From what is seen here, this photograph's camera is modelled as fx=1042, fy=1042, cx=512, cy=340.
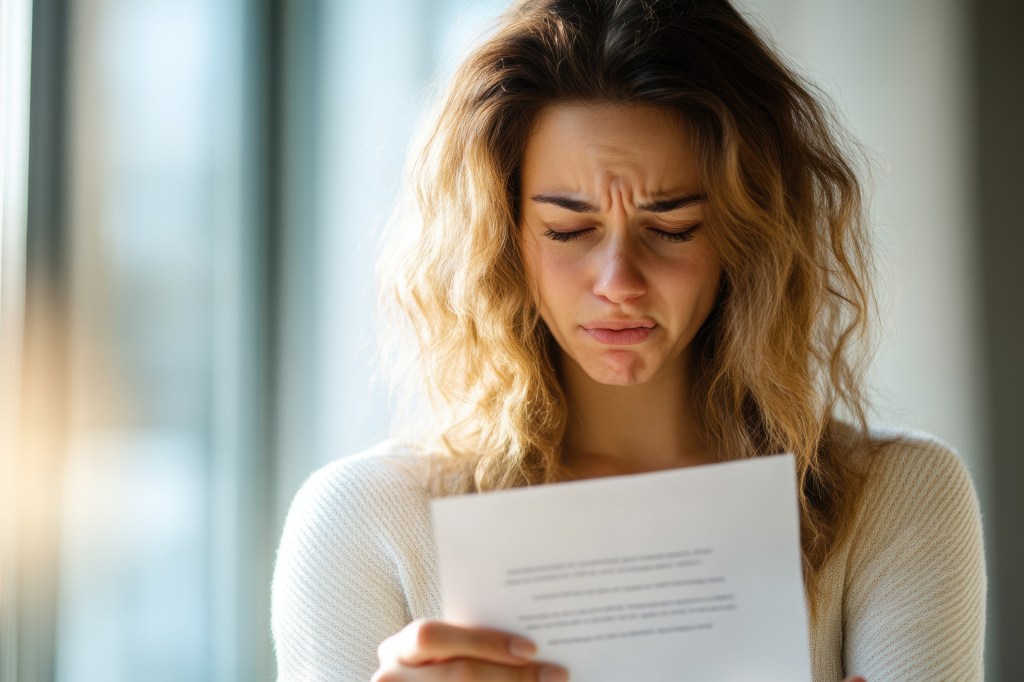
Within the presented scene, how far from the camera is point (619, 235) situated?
129cm

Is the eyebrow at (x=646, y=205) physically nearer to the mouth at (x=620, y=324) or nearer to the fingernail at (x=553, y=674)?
the mouth at (x=620, y=324)

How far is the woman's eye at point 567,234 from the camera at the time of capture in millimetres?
1323

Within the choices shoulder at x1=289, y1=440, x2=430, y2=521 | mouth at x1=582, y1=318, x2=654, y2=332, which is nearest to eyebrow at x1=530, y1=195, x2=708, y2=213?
mouth at x1=582, y1=318, x2=654, y2=332

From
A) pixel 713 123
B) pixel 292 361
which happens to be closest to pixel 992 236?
pixel 713 123

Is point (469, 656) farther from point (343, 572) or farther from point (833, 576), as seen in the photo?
point (833, 576)

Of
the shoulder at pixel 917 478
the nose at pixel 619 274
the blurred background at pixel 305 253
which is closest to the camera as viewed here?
the nose at pixel 619 274

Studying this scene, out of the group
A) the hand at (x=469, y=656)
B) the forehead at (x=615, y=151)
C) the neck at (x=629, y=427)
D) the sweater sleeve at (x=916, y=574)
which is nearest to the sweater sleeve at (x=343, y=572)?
the neck at (x=629, y=427)

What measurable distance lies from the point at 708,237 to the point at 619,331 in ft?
0.58

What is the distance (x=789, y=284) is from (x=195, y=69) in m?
1.58

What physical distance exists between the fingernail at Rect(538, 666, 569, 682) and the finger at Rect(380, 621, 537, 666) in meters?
0.02

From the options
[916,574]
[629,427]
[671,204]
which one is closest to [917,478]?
[916,574]

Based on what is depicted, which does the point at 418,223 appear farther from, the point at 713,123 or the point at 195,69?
the point at 195,69

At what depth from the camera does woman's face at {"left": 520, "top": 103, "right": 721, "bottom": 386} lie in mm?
1288

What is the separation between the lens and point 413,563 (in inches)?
54.2
